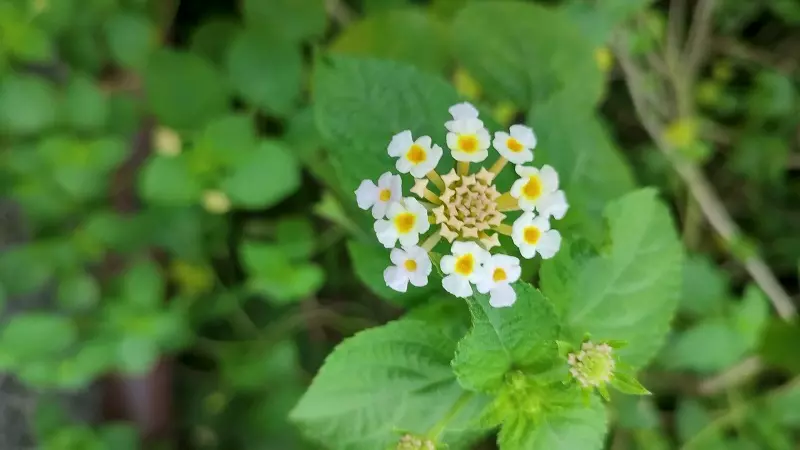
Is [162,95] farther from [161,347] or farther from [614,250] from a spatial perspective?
[614,250]

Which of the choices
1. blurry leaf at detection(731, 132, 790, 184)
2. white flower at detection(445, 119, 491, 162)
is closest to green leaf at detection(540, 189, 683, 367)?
white flower at detection(445, 119, 491, 162)

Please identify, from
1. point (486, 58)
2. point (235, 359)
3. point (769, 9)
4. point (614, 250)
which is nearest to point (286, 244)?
point (235, 359)

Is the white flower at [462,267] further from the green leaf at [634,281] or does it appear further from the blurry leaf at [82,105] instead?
the blurry leaf at [82,105]

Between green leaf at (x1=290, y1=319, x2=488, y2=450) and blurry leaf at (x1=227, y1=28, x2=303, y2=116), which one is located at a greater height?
blurry leaf at (x1=227, y1=28, x2=303, y2=116)

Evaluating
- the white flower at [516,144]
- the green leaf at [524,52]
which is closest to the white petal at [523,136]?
the white flower at [516,144]

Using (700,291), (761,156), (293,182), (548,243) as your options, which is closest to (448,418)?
(548,243)

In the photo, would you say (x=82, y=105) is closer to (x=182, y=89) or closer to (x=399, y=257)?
(x=182, y=89)

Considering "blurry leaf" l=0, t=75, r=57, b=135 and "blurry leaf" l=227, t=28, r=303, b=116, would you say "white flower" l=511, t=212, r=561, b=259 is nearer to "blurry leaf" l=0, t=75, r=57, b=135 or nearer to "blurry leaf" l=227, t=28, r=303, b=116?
"blurry leaf" l=227, t=28, r=303, b=116

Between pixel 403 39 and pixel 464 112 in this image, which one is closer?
pixel 464 112

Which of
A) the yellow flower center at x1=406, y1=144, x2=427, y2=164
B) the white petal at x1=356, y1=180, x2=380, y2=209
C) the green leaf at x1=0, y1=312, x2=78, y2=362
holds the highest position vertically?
the yellow flower center at x1=406, y1=144, x2=427, y2=164
